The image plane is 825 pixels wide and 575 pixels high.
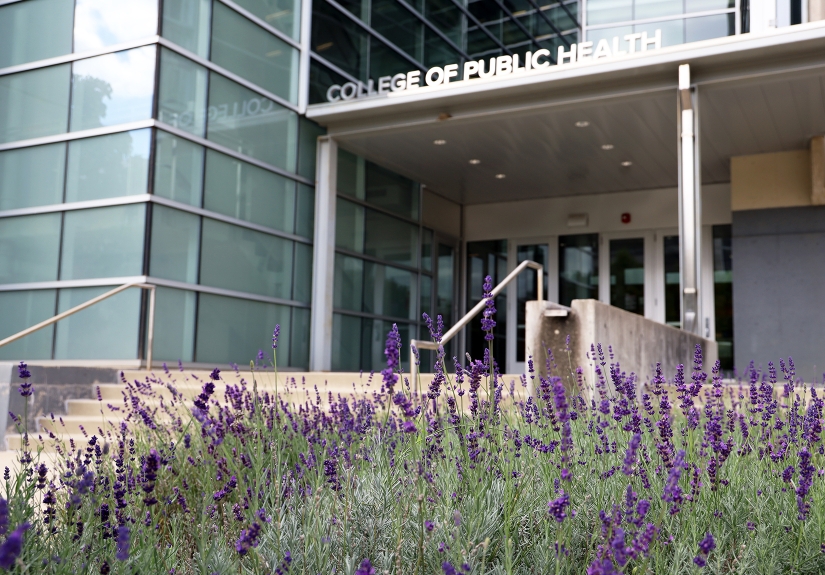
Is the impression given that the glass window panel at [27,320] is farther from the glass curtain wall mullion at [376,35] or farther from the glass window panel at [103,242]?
the glass curtain wall mullion at [376,35]

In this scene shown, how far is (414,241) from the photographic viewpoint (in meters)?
12.6

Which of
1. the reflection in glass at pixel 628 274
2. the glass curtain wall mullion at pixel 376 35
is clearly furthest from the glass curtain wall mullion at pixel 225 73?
the reflection in glass at pixel 628 274

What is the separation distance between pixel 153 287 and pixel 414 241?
5.40 m

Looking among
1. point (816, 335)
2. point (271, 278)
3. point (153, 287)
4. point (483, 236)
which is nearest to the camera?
point (153, 287)

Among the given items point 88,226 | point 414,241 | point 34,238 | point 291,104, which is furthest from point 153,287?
point 414,241

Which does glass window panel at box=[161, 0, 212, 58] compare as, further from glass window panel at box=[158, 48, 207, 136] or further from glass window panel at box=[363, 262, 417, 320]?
glass window panel at box=[363, 262, 417, 320]

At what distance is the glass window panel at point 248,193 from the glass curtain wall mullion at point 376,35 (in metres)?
2.55

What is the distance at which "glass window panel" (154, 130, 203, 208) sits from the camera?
835cm

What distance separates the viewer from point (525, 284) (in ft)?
46.3

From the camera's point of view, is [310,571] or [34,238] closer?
[310,571]

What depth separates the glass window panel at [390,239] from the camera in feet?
37.9

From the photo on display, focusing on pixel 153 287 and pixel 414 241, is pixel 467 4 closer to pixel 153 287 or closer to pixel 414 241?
pixel 414 241

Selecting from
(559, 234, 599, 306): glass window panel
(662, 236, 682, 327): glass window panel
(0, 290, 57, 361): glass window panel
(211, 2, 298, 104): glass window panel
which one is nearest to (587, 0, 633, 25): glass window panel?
(559, 234, 599, 306): glass window panel

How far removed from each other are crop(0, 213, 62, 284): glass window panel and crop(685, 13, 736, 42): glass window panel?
347 inches
